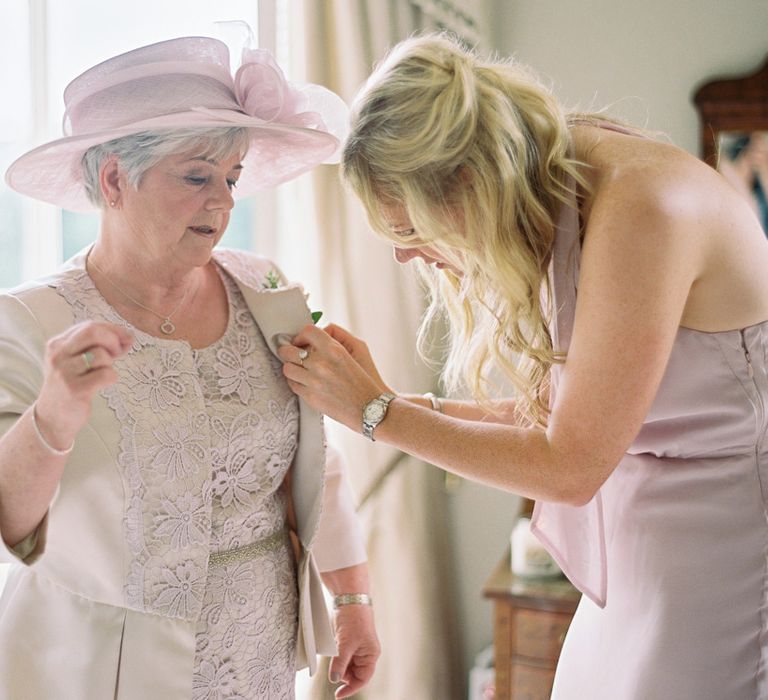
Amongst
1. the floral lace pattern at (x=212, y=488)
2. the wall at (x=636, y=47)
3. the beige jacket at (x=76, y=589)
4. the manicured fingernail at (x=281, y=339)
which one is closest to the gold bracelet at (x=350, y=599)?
the floral lace pattern at (x=212, y=488)

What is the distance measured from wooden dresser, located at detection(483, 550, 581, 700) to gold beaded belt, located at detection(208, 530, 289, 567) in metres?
1.19

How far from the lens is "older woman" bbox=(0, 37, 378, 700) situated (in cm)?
122

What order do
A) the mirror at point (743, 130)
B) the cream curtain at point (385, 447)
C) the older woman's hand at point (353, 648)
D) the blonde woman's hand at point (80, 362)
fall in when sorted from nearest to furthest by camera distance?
1. the blonde woman's hand at point (80, 362)
2. the older woman's hand at point (353, 648)
3. the cream curtain at point (385, 447)
4. the mirror at point (743, 130)

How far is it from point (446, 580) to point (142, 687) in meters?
1.77

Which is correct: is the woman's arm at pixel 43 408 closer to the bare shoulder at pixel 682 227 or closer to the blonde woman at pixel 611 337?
the blonde woman at pixel 611 337

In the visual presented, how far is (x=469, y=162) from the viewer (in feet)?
4.07

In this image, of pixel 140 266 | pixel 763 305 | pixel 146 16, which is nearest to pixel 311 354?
pixel 140 266

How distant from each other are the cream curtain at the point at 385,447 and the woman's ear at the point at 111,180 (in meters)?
0.96

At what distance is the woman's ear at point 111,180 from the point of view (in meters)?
1.29

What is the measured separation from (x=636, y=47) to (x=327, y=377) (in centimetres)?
201

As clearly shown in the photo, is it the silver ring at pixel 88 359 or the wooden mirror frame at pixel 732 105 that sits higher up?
the wooden mirror frame at pixel 732 105

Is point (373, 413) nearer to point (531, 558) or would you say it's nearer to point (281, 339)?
point (281, 339)

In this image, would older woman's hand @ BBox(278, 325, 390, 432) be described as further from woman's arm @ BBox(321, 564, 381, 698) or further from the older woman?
woman's arm @ BBox(321, 564, 381, 698)

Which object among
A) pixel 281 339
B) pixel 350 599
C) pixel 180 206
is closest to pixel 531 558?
pixel 350 599
